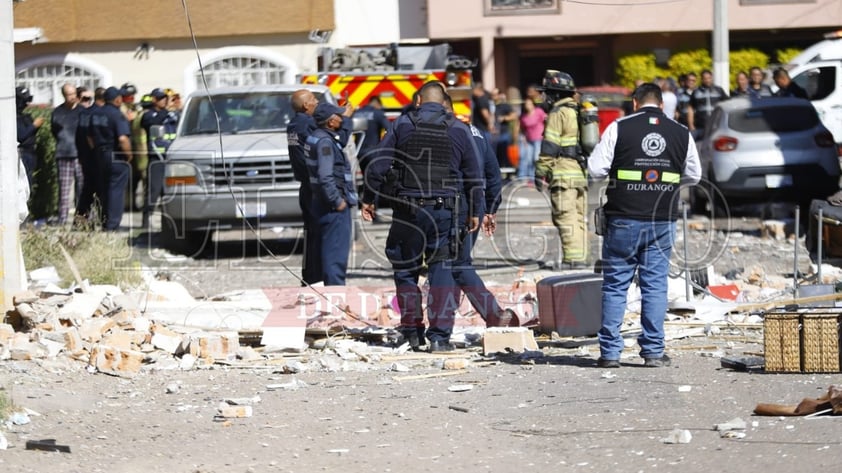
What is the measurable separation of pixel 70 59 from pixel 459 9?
8450 mm

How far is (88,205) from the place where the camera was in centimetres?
1830

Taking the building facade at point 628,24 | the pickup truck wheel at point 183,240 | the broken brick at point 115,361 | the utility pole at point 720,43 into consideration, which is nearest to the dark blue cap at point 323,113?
the broken brick at point 115,361

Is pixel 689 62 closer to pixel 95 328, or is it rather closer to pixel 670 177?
pixel 670 177

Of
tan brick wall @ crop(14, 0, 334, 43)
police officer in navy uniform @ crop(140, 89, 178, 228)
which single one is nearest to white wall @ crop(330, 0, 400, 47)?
tan brick wall @ crop(14, 0, 334, 43)

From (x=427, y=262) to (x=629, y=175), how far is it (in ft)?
5.49

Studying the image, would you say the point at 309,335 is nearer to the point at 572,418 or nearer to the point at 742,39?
the point at 572,418


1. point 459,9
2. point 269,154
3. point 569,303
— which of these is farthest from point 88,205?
point 459,9

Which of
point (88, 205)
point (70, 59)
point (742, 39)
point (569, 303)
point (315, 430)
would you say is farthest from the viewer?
point (742, 39)

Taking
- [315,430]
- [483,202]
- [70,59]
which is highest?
[70,59]

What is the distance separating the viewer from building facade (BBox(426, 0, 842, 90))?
30.8m

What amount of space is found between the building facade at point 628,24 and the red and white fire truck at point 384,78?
31.7 feet

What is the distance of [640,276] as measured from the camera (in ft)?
29.5

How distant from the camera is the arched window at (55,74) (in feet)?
97.5

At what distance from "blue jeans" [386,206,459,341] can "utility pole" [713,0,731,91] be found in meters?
13.7
